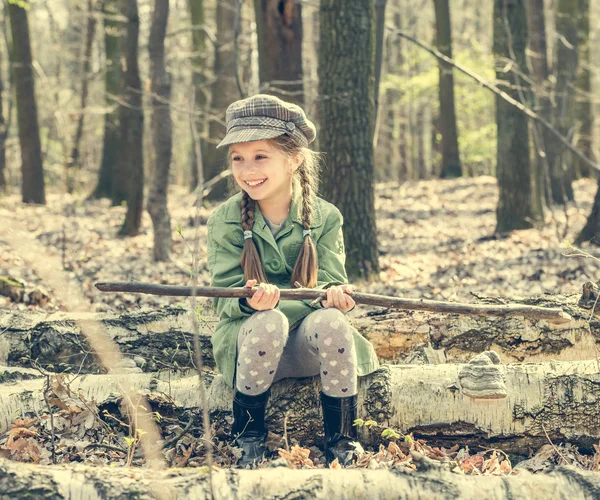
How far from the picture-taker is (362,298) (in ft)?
10.5

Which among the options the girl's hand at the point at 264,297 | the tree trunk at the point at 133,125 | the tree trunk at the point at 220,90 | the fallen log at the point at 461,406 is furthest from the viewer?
the tree trunk at the point at 220,90

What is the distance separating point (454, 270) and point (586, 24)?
33.4 feet

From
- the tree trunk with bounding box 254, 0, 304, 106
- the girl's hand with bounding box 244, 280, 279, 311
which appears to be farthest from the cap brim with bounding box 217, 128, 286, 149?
the tree trunk with bounding box 254, 0, 304, 106

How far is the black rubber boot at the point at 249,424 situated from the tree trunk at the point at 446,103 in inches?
536

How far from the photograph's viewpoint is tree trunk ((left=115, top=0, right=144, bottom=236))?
10141 mm

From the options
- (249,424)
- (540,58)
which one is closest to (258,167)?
(249,424)

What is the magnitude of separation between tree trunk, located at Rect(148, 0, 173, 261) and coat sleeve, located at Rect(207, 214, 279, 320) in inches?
207

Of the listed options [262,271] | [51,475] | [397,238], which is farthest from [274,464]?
[397,238]

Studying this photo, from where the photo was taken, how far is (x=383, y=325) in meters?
4.17

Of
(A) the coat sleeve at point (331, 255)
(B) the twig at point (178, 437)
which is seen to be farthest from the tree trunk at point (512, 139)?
(B) the twig at point (178, 437)

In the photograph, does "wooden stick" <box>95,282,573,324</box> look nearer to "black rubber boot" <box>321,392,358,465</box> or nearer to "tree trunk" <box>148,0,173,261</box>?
"black rubber boot" <box>321,392,358,465</box>

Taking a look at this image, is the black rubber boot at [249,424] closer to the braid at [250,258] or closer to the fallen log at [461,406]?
the fallen log at [461,406]

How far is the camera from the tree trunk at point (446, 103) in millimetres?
16625

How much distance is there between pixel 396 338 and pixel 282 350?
109cm
